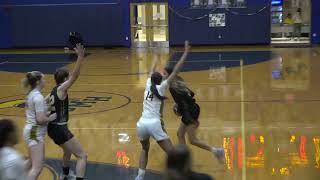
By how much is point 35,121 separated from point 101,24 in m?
22.2

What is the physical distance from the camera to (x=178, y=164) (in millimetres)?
3137

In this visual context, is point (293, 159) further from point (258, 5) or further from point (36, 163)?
point (258, 5)

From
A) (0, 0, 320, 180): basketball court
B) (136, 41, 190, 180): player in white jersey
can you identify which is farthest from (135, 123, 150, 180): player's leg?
(0, 0, 320, 180): basketball court

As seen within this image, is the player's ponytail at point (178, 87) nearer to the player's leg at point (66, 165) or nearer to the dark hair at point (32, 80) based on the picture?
the player's leg at point (66, 165)

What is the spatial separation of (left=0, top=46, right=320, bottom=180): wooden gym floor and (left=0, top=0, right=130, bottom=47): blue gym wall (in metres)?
4.55

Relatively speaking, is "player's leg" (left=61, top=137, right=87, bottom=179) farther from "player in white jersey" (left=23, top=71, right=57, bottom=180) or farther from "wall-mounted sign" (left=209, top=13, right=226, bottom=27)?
"wall-mounted sign" (left=209, top=13, right=226, bottom=27)

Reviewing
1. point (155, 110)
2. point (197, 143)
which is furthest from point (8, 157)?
point (197, 143)

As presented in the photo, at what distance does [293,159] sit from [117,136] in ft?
11.3

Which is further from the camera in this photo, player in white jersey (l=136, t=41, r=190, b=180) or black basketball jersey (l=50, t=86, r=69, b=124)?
player in white jersey (l=136, t=41, r=190, b=180)

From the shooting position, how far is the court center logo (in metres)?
12.9

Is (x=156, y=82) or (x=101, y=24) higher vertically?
(x=101, y=24)

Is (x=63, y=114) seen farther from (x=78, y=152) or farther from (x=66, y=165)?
(x=66, y=165)

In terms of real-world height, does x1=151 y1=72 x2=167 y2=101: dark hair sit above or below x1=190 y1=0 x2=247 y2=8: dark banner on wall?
below

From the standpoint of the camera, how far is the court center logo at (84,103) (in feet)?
42.2
